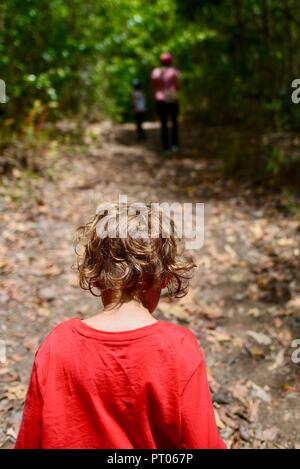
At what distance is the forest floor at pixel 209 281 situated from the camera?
3.18 m

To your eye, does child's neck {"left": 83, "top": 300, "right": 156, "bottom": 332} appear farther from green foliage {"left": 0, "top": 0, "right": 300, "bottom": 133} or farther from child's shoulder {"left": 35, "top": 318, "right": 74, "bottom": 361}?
green foliage {"left": 0, "top": 0, "right": 300, "bottom": 133}

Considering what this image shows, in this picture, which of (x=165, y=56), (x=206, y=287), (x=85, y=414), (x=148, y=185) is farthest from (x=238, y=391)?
(x=165, y=56)

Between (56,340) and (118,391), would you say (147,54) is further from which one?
(118,391)

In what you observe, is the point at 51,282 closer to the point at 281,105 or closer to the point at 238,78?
the point at 281,105

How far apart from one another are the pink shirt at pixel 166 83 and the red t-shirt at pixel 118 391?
8105 mm

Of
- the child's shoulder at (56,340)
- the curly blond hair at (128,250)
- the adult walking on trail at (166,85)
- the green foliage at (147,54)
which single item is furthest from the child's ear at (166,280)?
the adult walking on trail at (166,85)

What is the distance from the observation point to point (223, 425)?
9.95ft

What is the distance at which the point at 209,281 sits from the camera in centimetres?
476

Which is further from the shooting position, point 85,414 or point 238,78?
point 238,78

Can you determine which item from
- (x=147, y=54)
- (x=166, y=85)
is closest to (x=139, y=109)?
(x=166, y=85)

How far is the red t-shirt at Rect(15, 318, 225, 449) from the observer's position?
4.57ft

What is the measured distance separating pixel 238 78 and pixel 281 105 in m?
2.31

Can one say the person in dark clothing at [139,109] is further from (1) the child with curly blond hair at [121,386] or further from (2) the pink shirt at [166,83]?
(1) the child with curly blond hair at [121,386]
